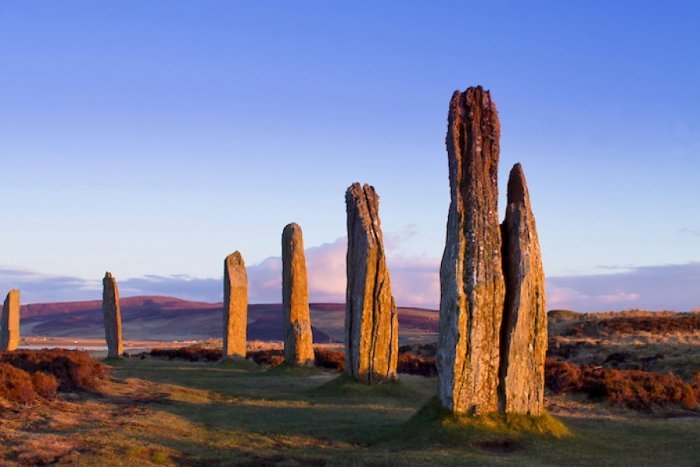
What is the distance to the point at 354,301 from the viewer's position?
21781 mm

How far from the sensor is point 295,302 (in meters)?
28.1

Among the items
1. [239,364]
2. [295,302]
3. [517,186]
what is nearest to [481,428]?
[517,186]

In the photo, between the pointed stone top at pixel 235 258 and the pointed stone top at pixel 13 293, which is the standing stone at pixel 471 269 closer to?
the pointed stone top at pixel 235 258

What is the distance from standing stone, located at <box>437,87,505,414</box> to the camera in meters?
13.6

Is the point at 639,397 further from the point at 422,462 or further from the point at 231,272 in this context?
the point at 231,272

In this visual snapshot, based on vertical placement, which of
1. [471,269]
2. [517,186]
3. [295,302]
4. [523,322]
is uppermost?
[517,186]

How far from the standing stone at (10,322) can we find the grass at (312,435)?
23.5 meters

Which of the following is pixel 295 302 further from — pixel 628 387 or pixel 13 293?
pixel 13 293

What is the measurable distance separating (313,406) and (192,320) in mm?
87493

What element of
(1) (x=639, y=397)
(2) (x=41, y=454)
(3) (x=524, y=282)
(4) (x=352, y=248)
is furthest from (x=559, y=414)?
(2) (x=41, y=454)

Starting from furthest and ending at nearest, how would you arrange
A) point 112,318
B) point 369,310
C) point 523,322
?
point 112,318 → point 369,310 → point 523,322

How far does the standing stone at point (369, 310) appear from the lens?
21.2 meters

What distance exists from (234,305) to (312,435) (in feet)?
60.7

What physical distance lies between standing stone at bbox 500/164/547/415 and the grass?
46cm
